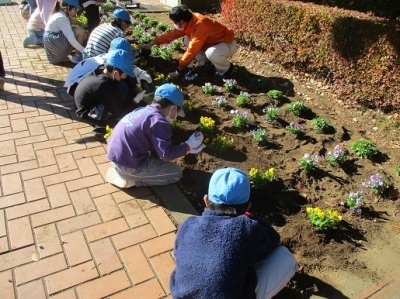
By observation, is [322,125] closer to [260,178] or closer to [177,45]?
[260,178]

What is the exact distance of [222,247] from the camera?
6.39ft

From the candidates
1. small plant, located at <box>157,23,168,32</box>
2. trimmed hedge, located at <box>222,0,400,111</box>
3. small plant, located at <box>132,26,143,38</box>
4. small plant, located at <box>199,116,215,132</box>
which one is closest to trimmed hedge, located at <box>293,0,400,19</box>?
trimmed hedge, located at <box>222,0,400,111</box>

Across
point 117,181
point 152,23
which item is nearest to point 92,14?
A: point 152,23

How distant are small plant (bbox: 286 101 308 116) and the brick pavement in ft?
8.49

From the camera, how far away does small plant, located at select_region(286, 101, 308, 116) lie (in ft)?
16.4

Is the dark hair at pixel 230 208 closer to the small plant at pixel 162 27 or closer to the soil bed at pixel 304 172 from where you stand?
the soil bed at pixel 304 172

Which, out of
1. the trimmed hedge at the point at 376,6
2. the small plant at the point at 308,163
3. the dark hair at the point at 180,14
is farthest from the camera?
the trimmed hedge at the point at 376,6

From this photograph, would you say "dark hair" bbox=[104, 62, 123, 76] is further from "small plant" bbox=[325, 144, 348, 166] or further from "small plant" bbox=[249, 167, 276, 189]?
"small plant" bbox=[325, 144, 348, 166]

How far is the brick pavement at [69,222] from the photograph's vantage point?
2602mm

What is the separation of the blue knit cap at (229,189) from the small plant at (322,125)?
2.86m

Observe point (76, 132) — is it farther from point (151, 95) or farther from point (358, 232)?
point (358, 232)

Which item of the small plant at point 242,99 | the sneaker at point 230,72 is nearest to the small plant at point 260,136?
the small plant at point 242,99

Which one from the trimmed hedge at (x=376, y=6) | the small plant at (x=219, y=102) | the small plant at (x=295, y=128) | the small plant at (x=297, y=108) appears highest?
the trimmed hedge at (x=376, y=6)

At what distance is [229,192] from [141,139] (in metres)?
1.38
